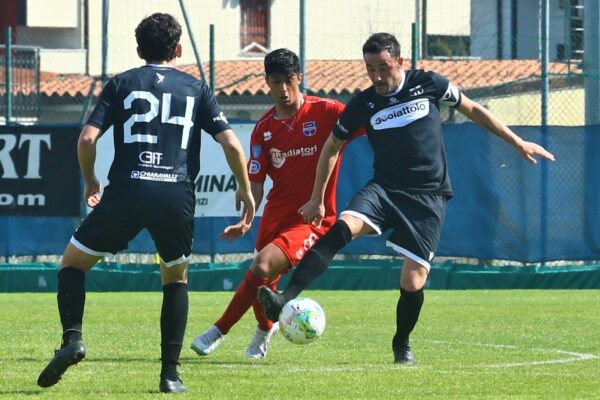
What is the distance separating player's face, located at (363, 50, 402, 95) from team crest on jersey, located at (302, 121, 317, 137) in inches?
29.8

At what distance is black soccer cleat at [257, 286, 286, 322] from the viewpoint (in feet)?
25.8

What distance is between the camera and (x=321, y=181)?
28.6ft

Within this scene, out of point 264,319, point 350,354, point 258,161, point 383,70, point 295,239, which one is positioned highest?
point 383,70

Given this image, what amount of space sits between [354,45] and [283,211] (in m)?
25.8

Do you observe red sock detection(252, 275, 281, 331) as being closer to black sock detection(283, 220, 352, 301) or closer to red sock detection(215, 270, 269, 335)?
red sock detection(215, 270, 269, 335)

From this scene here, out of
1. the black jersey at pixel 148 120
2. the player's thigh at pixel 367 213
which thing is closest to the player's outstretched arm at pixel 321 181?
the player's thigh at pixel 367 213

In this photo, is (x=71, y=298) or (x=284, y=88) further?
(x=284, y=88)

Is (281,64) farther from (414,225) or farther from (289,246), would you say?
(414,225)

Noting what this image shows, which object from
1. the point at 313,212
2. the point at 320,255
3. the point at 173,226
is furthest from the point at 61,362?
the point at 313,212

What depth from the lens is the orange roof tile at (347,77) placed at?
2384 cm

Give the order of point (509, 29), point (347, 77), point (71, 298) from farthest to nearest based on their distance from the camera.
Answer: point (509, 29), point (347, 77), point (71, 298)

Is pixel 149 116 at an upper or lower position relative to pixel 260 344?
upper

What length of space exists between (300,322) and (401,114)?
1.49m

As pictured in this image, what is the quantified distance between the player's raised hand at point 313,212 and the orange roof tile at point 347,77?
562 inches
